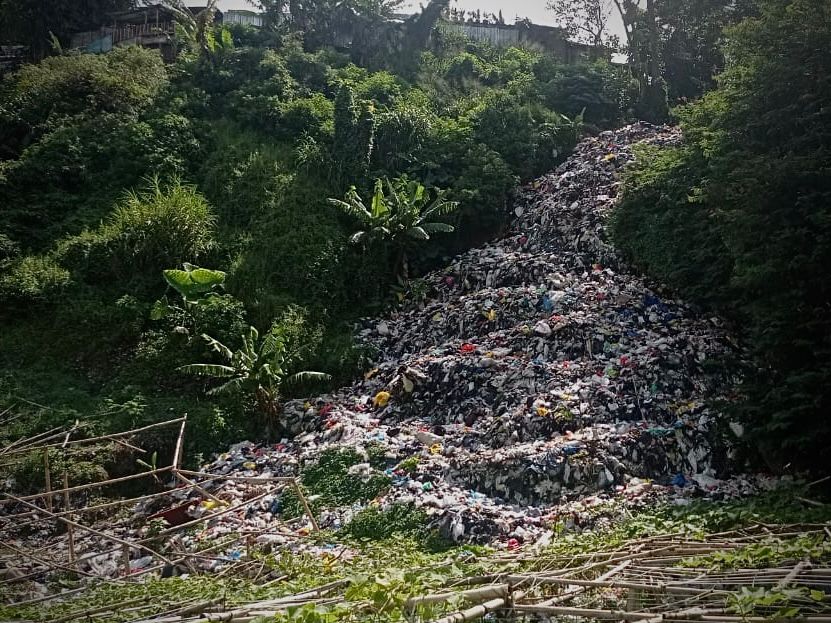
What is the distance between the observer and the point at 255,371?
791 centimetres

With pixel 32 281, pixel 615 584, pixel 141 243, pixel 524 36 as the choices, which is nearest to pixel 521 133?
pixel 141 243

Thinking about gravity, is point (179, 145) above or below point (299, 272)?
above

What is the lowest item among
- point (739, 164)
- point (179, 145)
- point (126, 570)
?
point (126, 570)

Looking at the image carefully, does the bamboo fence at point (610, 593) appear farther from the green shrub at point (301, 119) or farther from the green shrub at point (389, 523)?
the green shrub at point (301, 119)

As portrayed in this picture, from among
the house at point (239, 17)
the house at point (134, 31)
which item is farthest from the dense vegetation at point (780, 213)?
the house at point (239, 17)

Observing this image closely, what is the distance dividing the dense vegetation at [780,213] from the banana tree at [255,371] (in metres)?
5.13

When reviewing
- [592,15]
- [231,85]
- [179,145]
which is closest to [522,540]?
[179,145]

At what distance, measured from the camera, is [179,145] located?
12.0 meters

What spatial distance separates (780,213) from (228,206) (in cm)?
863

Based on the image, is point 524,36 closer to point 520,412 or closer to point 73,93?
point 73,93

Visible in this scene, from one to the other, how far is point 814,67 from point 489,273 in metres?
5.06

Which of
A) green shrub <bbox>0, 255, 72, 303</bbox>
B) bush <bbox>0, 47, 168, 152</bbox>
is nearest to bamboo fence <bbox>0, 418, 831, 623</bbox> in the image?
green shrub <bbox>0, 255, 72, 303</bbox>

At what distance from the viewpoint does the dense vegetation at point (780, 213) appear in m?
5.32

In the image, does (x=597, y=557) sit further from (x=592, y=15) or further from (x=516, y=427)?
(x=592, y=15)
